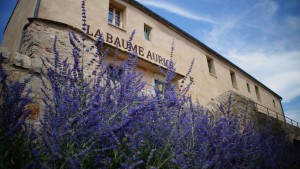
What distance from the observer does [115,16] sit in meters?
8.67

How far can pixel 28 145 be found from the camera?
138 centimetres

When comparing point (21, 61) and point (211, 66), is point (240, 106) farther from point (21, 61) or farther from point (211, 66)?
point (211, 66)

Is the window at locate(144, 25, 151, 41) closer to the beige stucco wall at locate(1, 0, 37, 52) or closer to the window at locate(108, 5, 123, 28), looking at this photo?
the window at locate(108, 5, 123, 28)

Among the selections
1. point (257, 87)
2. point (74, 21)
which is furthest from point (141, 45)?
point (257, 87)

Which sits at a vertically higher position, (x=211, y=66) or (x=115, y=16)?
(x=115, y=16)

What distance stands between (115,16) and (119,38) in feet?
4.82

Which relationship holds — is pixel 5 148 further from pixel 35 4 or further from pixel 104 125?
pixel 35 4

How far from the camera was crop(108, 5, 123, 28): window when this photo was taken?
842cm

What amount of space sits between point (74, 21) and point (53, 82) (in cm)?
573

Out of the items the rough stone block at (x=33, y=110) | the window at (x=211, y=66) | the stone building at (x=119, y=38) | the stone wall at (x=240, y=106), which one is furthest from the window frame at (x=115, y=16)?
the window at (x=211, y=66)

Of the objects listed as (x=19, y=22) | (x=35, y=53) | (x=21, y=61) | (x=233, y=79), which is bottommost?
(x=21, y=61)

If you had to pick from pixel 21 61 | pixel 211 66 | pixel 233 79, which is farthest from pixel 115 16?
pixel 233 79

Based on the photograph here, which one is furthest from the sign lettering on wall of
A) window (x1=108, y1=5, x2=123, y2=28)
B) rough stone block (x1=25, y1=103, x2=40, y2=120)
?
rough stone block (x1=25, y1=103, x2=40, y2=120)

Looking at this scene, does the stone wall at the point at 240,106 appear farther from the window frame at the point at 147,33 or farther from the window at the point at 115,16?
the window at the point at 115,16
